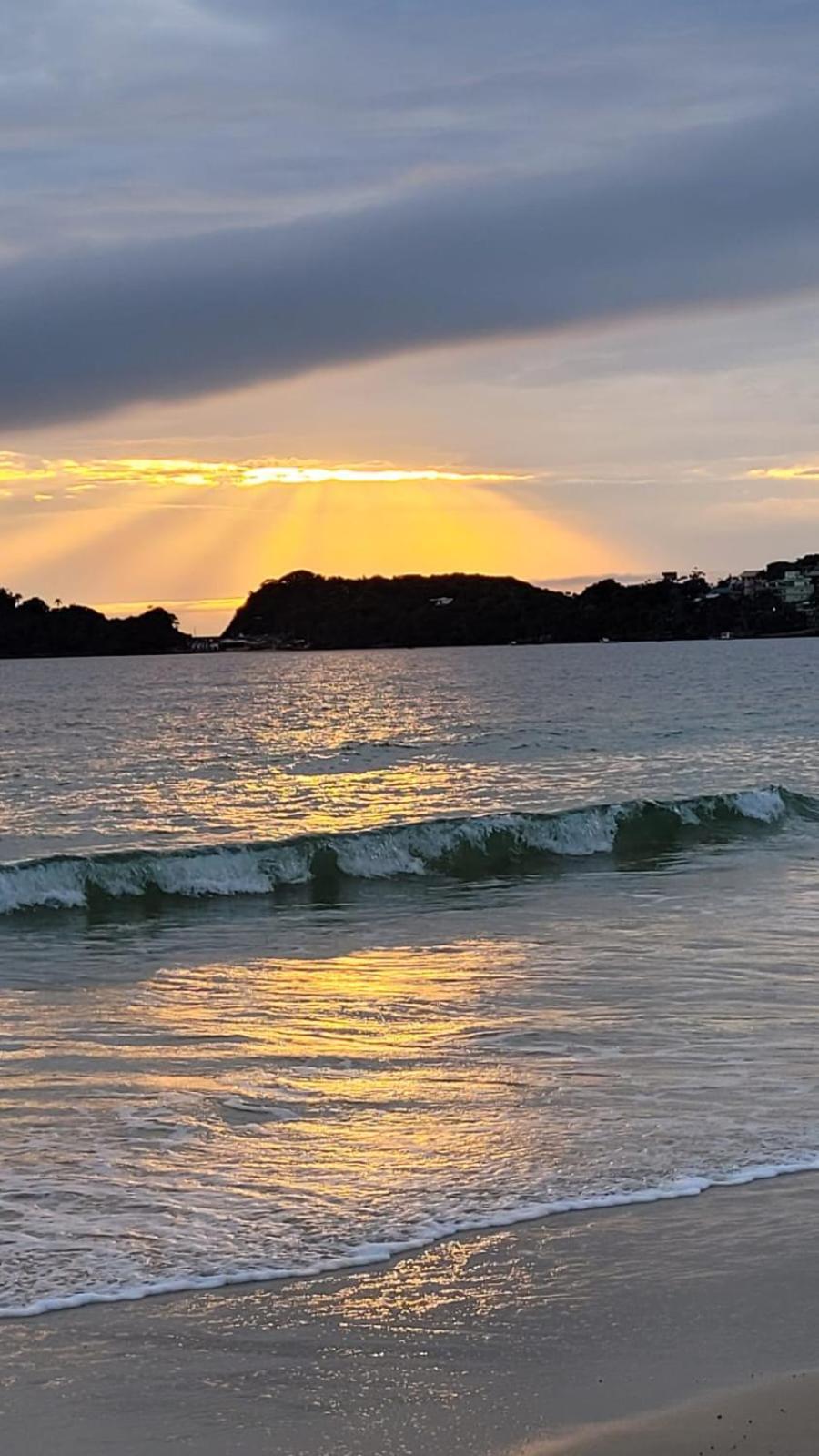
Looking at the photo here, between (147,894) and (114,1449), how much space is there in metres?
15.2

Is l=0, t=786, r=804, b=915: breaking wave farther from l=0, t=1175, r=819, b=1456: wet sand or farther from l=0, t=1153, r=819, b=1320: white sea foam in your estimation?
l=0, t=1175, r=819, b=1456: wet sand

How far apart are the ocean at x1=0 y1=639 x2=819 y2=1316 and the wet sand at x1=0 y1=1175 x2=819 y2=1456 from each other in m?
0.32

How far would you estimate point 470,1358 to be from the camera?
16.5 ft

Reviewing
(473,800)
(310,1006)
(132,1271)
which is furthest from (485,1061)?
(473,800)

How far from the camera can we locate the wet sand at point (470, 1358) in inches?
177

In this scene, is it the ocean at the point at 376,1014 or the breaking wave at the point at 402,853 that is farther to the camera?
the breaking wave at the point at 402,853

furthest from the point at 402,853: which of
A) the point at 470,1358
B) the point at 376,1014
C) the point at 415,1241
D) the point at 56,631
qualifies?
the point at 56,631

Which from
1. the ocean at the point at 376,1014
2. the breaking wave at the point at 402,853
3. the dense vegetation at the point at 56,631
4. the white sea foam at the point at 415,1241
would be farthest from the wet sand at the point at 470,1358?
the dense vegetation at the point at 56,631

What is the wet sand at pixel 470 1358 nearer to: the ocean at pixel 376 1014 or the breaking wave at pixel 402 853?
the ocean at pixel 376 1014

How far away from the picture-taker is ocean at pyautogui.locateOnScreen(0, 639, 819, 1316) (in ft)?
21.4

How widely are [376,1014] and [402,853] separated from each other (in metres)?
11.5

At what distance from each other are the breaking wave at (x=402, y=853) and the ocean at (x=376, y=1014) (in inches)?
2.3

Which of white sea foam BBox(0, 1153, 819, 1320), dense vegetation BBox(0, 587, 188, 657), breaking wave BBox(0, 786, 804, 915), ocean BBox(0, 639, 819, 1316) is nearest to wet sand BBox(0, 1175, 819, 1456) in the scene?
white sea foam BBox(0, 1153, 819, 1320)

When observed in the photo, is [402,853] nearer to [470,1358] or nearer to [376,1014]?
[376,1014]
